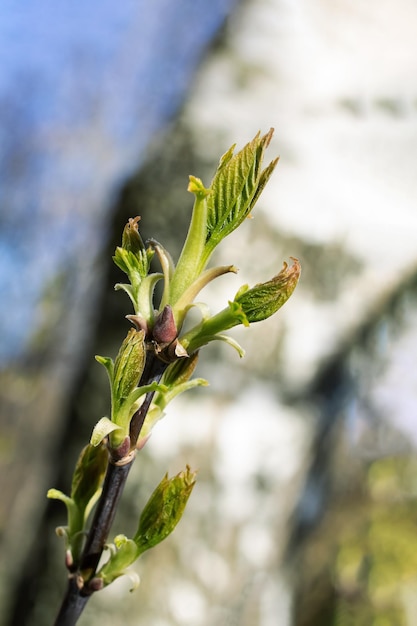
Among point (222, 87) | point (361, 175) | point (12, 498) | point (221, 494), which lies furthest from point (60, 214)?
point (221, 494)

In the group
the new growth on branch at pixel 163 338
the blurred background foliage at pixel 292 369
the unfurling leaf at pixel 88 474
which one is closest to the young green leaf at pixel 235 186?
the new growth on branch at pixel 163 338

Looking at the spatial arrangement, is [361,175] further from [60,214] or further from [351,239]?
[60,214]

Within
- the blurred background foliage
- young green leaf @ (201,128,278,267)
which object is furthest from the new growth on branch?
the blurred background foliage

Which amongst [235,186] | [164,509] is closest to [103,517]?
[164,509]

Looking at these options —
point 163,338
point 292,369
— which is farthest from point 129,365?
point 292,369

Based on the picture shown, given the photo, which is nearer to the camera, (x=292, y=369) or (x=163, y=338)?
(x=163, y=338)

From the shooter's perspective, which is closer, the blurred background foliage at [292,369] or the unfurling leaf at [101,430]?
the unfurling leaf at [101,430]

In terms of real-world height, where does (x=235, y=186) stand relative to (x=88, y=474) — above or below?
above

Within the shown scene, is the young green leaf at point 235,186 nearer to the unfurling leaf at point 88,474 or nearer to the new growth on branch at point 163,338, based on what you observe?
the new growth on branch at point 163,338

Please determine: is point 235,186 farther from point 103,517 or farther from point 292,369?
point 292,369

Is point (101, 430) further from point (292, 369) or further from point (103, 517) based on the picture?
point (292, 369)

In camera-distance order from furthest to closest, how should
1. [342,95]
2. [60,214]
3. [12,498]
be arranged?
[60,214]
[12,498]
[342,95]
